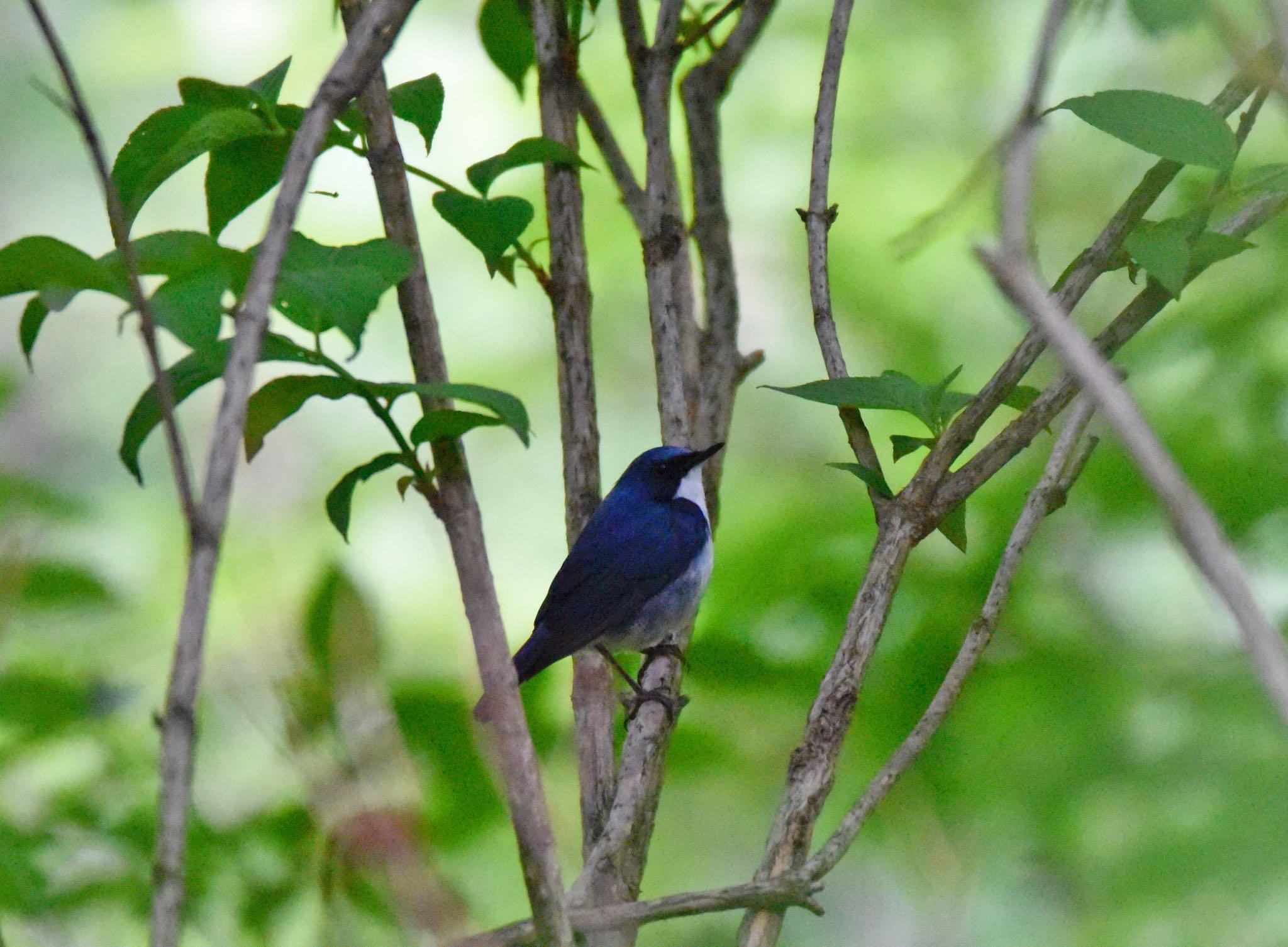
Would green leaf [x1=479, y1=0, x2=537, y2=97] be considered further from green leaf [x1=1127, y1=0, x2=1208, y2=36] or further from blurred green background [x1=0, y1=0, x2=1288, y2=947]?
green leaf [x1=1127, y1=0, x2=1208, y2=36]

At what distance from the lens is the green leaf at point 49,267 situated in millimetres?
1296

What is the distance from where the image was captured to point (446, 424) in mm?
1432

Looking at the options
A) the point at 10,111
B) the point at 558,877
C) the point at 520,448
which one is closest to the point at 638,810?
the point at 558,877

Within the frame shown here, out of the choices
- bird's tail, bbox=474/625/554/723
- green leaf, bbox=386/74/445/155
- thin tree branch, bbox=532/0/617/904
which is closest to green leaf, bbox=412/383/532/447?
green leaf, bbox=386/74/445/155

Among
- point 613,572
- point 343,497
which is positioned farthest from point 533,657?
point 343,497

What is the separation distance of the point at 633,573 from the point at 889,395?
2031mm

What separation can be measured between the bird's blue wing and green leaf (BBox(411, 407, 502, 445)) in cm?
169

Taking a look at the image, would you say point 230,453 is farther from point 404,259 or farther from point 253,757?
point 253,757

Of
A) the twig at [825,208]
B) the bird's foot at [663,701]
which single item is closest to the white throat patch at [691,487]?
the bird's foot at [663,701]

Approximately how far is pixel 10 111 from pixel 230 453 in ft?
23.4

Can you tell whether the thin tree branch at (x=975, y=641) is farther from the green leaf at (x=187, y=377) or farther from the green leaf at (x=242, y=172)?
the green leaf at (x=242, y=172)

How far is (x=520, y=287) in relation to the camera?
18.5 feet

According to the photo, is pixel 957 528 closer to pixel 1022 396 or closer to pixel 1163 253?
pixel 1022 396

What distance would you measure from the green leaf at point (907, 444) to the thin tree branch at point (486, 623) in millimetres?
793
